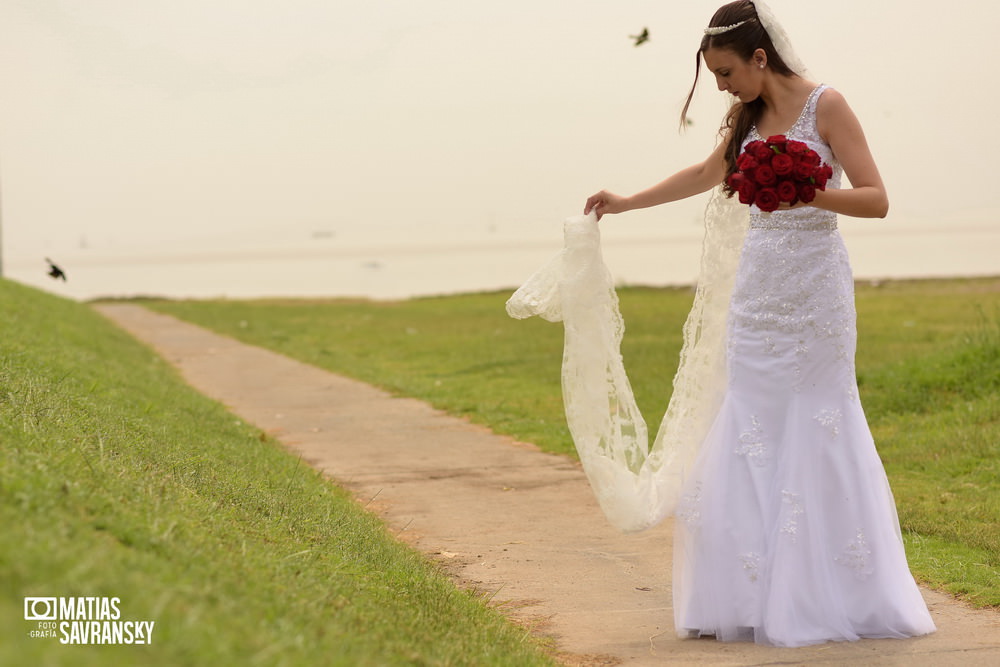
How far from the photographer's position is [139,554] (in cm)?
329

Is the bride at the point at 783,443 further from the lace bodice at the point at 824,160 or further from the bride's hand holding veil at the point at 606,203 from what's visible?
the bride's hand holding veil at the point at 606,203

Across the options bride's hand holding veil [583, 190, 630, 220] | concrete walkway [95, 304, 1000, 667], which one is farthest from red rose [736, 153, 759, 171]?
concrete walkway [95, 304, 1000, 667]

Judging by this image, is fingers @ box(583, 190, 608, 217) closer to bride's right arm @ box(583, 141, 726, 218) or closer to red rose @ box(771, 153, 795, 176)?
bride's right arm @ box(583, 141, 726, 218)

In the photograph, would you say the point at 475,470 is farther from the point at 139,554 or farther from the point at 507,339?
the point at 507,339

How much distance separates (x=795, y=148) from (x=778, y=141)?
0.09 m

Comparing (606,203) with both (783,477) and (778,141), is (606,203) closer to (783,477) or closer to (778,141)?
(778,141)

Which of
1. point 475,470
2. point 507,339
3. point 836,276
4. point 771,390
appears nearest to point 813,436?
point 771,390

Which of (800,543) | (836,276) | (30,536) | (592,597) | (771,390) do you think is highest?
(836,276)

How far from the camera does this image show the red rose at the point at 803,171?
4.52 m

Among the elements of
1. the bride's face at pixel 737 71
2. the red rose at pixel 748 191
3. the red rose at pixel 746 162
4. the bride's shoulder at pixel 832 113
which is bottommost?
the red rose at pixel 748 191

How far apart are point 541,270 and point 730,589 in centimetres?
175

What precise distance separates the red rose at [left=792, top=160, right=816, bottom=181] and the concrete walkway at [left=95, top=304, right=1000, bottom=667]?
190cm

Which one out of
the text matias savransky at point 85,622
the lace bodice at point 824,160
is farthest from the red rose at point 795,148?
the text matias savransky at point 85,622

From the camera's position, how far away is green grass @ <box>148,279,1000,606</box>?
7.32 meters
